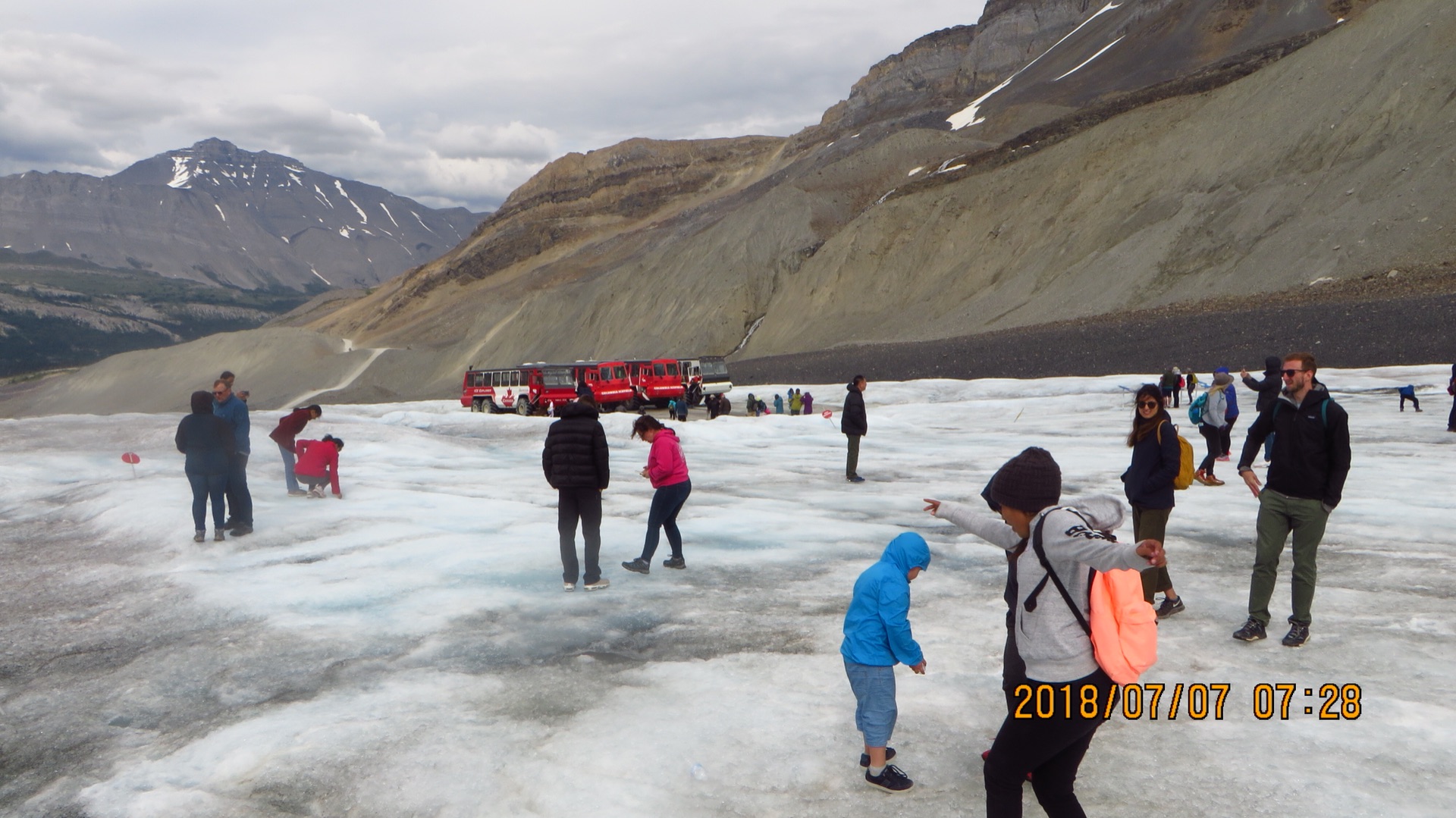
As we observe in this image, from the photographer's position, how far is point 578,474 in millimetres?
7863

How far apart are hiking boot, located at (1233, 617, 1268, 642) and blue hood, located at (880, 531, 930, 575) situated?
3255mm

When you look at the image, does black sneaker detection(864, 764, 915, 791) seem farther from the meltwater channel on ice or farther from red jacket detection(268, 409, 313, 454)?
red jacket detection(268, 409, 313, 454)

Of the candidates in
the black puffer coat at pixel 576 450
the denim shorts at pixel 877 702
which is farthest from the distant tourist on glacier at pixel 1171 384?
the denim shorts at pixel 877 702

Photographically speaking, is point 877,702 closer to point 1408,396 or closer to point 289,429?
point 289,429

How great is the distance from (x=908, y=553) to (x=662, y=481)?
4.36 m

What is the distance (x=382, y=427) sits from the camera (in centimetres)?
2073

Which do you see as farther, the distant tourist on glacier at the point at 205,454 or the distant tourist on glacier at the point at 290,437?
the distant tourist on glacier at the point at 290,437

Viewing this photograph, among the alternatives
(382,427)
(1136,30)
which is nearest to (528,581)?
(382,427)

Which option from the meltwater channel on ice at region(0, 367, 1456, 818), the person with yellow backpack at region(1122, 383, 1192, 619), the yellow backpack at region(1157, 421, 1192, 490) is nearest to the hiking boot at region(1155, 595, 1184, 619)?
the person with yellow backpack at region(1122, 383, 1192, 619)

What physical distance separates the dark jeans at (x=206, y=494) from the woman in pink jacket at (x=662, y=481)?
4.65m

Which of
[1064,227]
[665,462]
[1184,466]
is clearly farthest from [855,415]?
[1064,227]

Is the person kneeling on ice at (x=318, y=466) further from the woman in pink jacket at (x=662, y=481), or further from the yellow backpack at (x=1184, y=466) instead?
the yellow backpack at (x=1184, y=466)

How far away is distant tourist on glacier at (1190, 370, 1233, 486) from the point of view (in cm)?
1190

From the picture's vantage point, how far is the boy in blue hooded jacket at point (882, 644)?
172 inches
